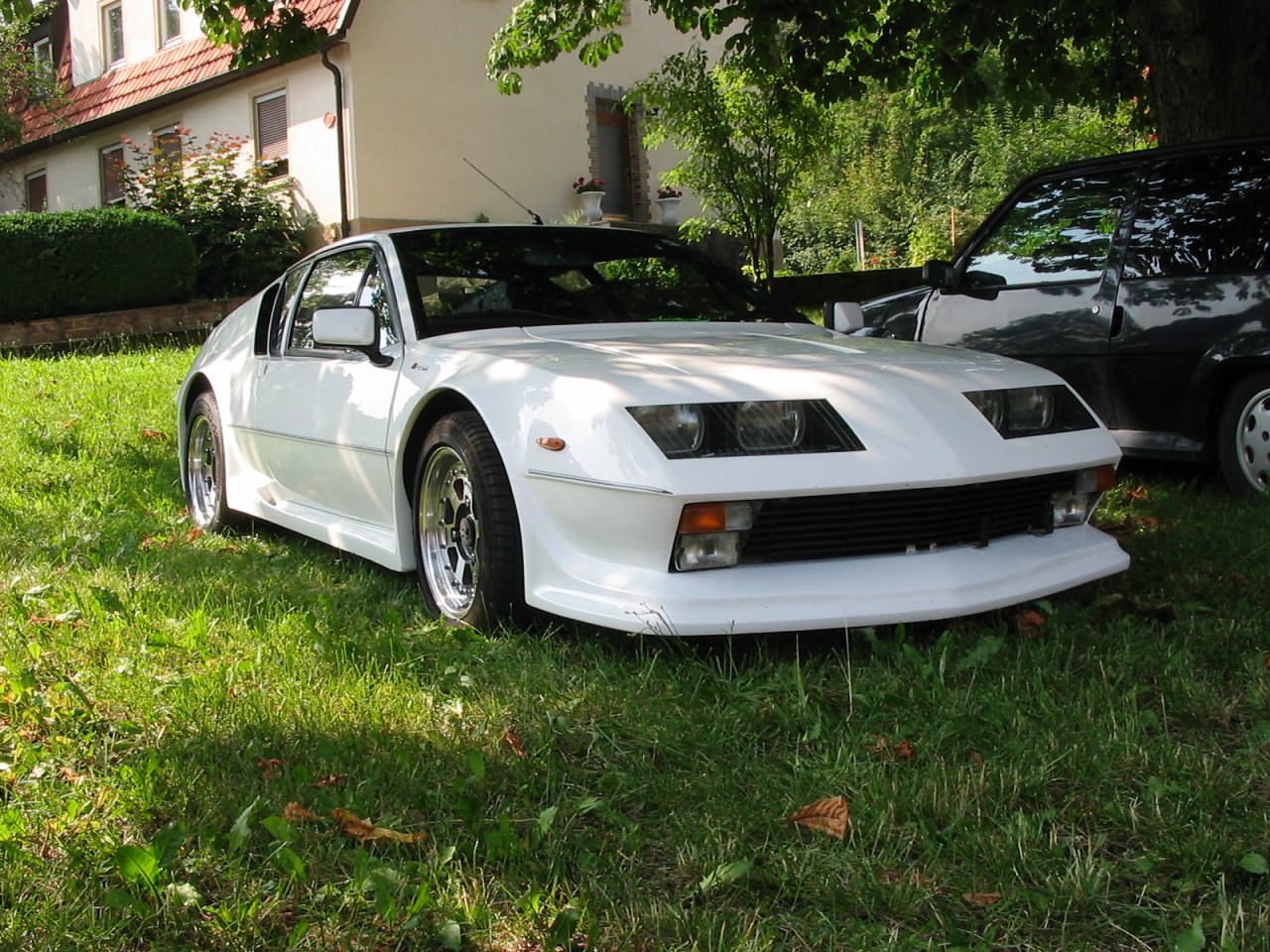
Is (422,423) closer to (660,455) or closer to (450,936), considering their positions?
(660,455)

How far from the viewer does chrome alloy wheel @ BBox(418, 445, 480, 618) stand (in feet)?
12.6

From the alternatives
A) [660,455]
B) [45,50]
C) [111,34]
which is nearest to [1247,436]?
[660,455]

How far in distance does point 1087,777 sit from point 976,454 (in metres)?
1.05

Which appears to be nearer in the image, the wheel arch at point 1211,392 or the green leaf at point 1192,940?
the green leaf at point 1192,940

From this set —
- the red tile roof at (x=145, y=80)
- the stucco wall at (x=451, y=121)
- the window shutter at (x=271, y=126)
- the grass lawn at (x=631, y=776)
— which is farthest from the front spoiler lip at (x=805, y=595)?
the window shutter at (x=271, y=126)

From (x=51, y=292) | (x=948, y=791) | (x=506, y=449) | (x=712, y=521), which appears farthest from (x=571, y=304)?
(x=51, y=292)

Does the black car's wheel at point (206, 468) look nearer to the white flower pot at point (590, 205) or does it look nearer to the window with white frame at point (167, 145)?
the window with white frame at point (167, 145)

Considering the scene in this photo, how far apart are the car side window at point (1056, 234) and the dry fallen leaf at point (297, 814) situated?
4.29 meters

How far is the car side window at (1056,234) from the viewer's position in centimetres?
566

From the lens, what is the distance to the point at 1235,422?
5.07 meters

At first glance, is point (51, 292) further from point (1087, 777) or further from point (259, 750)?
point (1087, 777)

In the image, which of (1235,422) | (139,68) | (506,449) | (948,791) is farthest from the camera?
(139,68)

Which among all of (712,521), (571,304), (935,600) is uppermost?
(571,304)

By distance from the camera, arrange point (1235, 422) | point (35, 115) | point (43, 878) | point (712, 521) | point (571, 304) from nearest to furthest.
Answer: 1. point (43, 878)
2. point (712, 521)
3. point (571, 304)
4. point (1235, 422)
5. point (35, 115)
